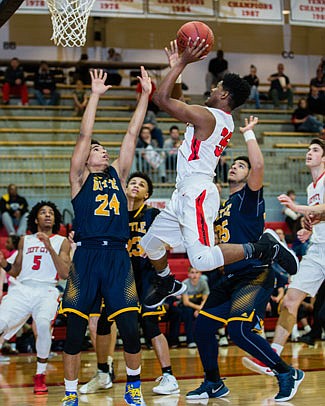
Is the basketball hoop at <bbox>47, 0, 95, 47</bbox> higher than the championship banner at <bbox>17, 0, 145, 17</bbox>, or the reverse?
the championship banner at <bbox>17, 0, 145, 17</bbox>

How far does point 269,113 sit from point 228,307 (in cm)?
1408

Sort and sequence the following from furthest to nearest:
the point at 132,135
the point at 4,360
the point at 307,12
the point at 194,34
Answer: the point at 307,12, the point at 4,360, the point at 132,135, the point at 194,34

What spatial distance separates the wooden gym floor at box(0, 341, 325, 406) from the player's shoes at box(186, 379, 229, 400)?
2.8 inches

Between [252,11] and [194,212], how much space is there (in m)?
10.3

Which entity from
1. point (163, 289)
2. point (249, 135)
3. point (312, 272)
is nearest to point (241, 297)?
point (163, 289)

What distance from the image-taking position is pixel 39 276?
329 inches

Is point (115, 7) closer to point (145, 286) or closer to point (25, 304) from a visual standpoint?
point (25, 304)

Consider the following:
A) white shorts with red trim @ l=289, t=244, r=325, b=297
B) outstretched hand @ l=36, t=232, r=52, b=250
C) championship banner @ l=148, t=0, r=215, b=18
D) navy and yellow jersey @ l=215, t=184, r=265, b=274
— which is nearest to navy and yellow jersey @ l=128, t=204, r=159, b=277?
outstretched hand @ l=36, t=232, r=52, b=250

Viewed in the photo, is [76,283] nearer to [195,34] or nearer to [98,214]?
[98,214]

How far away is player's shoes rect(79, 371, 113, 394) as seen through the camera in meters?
7.46

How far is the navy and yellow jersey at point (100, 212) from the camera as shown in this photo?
6.50m

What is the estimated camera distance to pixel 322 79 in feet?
67.2

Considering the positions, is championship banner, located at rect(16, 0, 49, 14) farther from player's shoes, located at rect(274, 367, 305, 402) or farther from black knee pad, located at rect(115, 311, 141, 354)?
player's shoes, located at rect(274, 367, 305, 402)

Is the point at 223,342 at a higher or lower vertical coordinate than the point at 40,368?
lower
